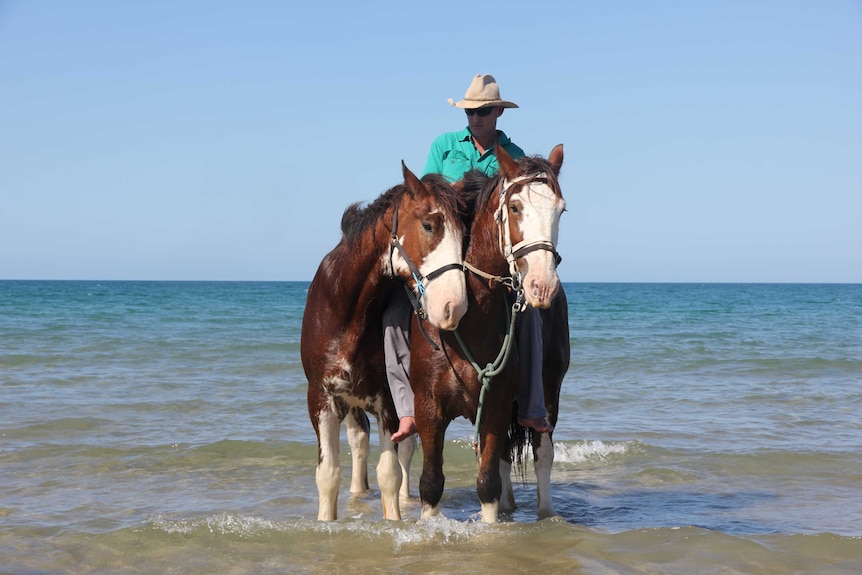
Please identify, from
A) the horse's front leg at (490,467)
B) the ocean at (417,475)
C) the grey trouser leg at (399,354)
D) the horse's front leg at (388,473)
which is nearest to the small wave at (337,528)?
the ocean at (417,475)

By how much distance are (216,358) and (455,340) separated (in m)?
12.2

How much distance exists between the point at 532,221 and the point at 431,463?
153 cm

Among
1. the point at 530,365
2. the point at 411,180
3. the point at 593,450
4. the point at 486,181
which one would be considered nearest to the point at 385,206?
the point at 411,180

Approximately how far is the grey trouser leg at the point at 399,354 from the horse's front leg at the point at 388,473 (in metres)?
0.33

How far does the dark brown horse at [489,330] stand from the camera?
4082mm

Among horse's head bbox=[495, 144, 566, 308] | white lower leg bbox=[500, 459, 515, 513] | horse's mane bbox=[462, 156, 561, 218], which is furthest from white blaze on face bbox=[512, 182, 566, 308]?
white lower leg bbox=[500, 459, 515, 513]

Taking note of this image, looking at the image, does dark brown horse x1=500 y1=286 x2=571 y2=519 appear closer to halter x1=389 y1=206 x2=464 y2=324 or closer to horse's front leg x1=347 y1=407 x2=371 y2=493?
horse's front leg x1=347 y1=407 x2=371 y2=493

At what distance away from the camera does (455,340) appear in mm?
4441

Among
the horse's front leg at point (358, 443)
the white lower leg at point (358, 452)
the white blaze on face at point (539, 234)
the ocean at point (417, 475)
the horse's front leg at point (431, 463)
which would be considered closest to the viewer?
the white blaze on face at point (539, 234)

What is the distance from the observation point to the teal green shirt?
17.4ft

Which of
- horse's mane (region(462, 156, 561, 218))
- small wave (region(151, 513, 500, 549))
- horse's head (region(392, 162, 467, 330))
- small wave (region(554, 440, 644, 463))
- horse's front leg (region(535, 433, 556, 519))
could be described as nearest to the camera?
horse's head (region(392, 162, 467, 330))

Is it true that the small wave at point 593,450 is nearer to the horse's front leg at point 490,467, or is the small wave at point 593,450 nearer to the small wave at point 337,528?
the small wave at point 337,528

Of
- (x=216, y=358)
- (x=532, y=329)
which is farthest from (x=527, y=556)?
(x=216, y=358)

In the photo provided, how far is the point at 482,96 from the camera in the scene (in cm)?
527
